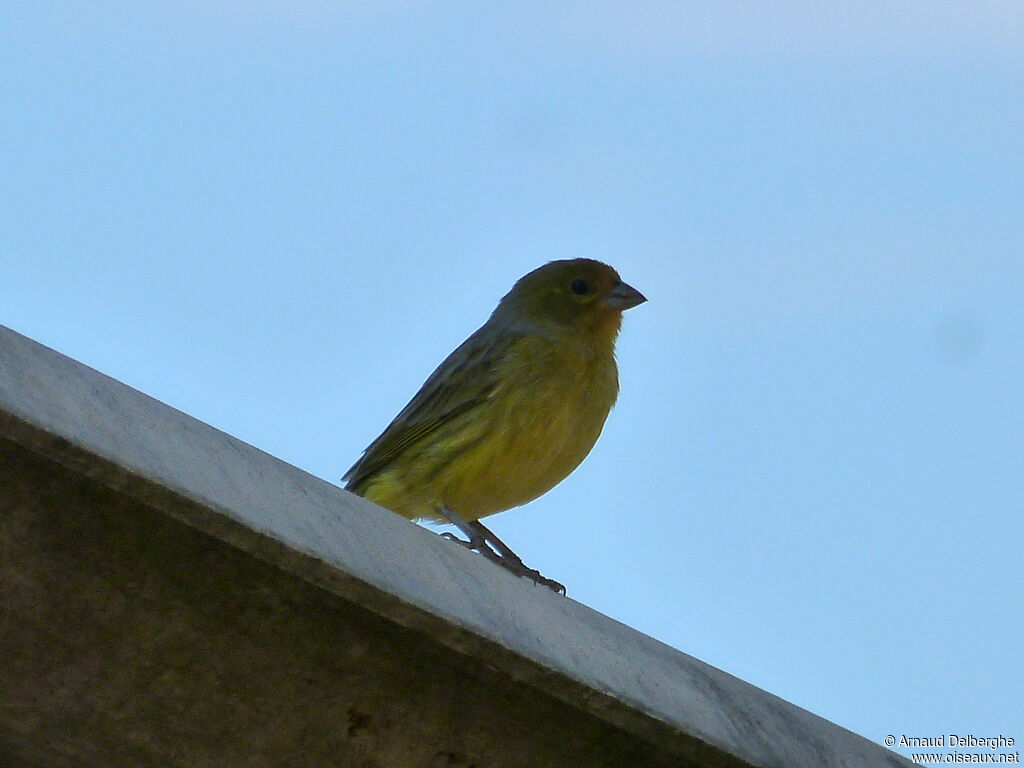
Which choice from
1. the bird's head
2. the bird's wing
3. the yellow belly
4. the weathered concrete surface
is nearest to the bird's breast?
the yellow belly

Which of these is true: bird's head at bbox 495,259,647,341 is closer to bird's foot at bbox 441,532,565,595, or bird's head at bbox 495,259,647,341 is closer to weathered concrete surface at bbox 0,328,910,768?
bird's foot at bbox 441,532,565,595

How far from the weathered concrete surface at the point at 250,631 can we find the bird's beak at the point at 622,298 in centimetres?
406

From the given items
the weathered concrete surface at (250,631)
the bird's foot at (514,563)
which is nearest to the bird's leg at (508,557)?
the bird's foot at (514,563)

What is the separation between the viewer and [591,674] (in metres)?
2.76

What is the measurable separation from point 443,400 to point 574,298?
1022 millimetres

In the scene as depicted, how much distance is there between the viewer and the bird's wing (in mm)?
6258

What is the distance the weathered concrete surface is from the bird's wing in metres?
3.24

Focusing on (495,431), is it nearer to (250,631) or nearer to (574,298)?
(574,298)

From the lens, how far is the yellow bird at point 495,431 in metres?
6.05

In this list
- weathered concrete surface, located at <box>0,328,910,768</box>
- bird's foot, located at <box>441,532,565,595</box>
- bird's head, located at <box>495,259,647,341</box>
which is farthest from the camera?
bird's head, located at <box>495,259,647,341</box>

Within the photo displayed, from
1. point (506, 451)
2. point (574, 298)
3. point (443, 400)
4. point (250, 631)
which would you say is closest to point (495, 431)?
point (506, 451)

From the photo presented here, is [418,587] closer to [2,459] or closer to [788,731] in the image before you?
[2,459]

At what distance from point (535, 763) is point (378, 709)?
34cm

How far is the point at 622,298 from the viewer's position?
7027 millimetres
